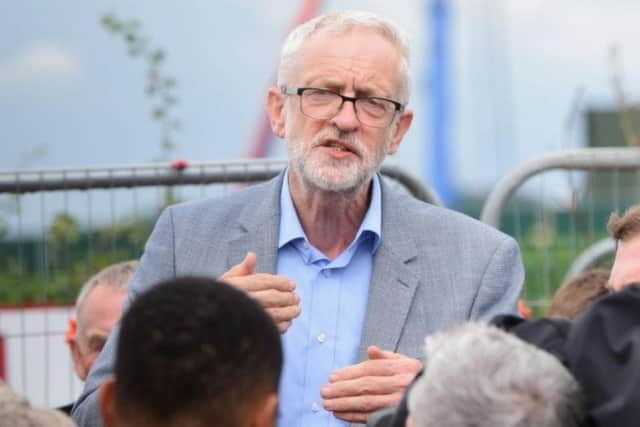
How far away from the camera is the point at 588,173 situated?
607cm

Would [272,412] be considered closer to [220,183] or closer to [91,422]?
[91,422]

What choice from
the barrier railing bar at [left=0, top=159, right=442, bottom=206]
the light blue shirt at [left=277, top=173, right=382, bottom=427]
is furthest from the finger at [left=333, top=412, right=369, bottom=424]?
the barrier railing bar at [left=0, top=159, right=442, bottom=206]

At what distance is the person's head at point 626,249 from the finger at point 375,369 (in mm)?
542

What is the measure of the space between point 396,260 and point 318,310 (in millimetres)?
274

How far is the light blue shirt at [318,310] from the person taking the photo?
395 centimetres

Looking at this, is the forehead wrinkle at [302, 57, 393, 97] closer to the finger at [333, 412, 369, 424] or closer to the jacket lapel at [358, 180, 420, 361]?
the jacket lapel at [358, 180, 420, 361]

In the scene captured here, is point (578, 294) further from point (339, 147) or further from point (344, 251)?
point (339, 147)

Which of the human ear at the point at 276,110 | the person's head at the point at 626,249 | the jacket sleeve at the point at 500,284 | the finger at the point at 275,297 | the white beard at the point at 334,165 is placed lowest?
the jacket sleeve at the point at 500,284

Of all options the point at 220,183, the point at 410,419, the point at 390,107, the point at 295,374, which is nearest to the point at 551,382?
the point at 410,419

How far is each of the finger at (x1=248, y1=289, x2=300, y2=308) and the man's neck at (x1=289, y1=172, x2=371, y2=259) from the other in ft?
2.55

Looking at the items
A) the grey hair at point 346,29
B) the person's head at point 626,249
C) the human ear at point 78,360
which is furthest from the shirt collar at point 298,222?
the human ear at point 78,360

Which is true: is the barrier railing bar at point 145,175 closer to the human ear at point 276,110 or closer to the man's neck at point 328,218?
→ the human ear at point 276,110

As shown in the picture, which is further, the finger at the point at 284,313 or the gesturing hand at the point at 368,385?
the gesturing hand at the point at 368,385

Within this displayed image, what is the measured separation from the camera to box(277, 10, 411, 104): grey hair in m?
4.27
